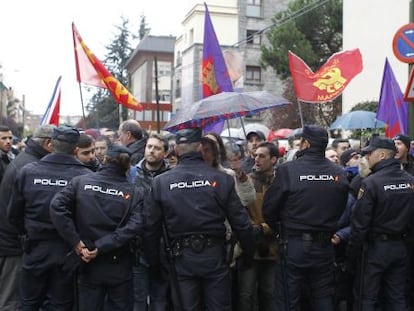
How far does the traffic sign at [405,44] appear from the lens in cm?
791

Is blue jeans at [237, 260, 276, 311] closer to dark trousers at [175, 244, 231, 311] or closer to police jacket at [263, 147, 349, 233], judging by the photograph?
police jacket at [263, 147, 349, 233]

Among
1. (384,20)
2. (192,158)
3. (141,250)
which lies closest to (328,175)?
(192,158)

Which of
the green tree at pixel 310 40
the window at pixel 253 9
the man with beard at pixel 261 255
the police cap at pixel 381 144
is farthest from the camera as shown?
the window at pixel 253 9

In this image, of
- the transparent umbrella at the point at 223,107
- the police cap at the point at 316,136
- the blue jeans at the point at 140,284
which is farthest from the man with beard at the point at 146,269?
the police cap at the point at 316,136

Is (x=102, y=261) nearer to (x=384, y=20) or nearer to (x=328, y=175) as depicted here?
(x=328, y=175)

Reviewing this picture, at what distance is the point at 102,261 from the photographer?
17.1ft

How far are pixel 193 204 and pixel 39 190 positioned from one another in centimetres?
157

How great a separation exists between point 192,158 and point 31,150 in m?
2.12

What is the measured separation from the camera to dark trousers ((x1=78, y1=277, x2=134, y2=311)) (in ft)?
17.1

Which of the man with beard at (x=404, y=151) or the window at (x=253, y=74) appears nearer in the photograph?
the man with beard at (x=404, y=151)

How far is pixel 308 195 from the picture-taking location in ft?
17.9

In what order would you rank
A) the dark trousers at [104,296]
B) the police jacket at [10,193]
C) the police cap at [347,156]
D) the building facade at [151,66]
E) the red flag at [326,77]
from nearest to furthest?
the dark trousers at [104,296]
the police jacket at [10,193]
the police cap at [347,156]
the red flag at [326,77]
the building facade at [151,66]

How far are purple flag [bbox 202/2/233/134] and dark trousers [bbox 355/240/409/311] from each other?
3.34 m

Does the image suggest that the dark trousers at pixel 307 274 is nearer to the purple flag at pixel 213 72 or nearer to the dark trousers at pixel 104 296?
the dark trousers at pixel 104 296
